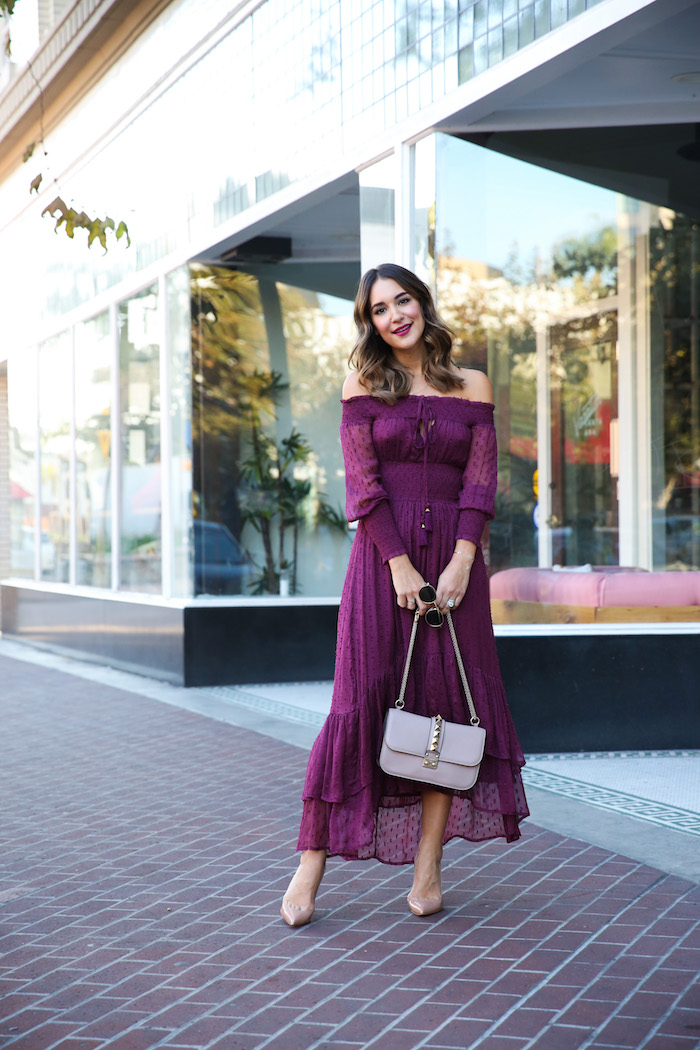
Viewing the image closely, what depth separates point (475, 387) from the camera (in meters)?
3.82

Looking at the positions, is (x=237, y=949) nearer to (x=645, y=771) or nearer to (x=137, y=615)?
(x=645, y=771)

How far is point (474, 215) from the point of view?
7.04 meters

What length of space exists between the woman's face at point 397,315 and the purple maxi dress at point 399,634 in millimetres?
203

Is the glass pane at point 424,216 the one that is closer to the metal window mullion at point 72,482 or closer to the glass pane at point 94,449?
the glass pane at point 94,449

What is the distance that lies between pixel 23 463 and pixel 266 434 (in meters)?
5.95

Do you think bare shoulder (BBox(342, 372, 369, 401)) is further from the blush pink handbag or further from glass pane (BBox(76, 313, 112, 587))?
glass pane (BBox(76, 313, 112, 587))

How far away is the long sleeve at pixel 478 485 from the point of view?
12.0 ft

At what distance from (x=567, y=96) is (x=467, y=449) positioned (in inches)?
138

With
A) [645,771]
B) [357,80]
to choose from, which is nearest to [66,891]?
[645,771]

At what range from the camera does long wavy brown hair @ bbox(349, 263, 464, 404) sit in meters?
3.71

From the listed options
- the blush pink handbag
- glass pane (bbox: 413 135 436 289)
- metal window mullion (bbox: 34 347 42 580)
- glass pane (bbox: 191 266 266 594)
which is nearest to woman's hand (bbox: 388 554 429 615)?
the blush pink handbag

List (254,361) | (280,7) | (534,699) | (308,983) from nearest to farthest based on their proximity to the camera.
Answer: (308,983), (534,699), (280,7), (254,361)

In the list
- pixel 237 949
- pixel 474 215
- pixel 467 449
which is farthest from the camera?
pixel 474 215

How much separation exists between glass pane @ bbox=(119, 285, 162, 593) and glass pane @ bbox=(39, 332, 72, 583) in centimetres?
207
